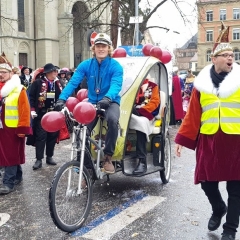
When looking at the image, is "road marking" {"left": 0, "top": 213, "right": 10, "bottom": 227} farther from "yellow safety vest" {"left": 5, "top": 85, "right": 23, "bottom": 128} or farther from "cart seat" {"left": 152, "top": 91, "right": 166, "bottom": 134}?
"cart seat" {"left": 152, "top": 91, "right": 166, "bottom": 134}

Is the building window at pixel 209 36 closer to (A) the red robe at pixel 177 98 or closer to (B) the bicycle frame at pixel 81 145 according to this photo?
(A) the red robe at pixel 177 98

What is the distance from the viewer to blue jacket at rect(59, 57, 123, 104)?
509cm

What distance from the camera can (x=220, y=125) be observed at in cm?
394

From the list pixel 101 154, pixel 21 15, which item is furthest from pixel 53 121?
pixel 21 15

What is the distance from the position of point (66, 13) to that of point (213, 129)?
3549 cm

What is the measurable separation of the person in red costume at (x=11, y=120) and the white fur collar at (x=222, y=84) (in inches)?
109

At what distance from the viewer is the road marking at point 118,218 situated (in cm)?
429

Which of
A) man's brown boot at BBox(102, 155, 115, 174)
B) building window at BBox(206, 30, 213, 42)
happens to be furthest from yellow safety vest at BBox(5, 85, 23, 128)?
building window at BBox(206, 30, 213, 42)

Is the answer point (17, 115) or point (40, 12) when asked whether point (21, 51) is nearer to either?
point (40, 12)

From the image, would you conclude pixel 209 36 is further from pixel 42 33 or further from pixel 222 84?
pixel 222 84

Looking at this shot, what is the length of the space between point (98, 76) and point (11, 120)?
5.00 feet

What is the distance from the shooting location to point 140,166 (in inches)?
227

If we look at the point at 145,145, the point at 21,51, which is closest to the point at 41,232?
the point at 145,145

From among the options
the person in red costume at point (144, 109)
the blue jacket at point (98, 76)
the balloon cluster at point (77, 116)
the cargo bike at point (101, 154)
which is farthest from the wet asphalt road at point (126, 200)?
the blue jacket at point (98, 76)
